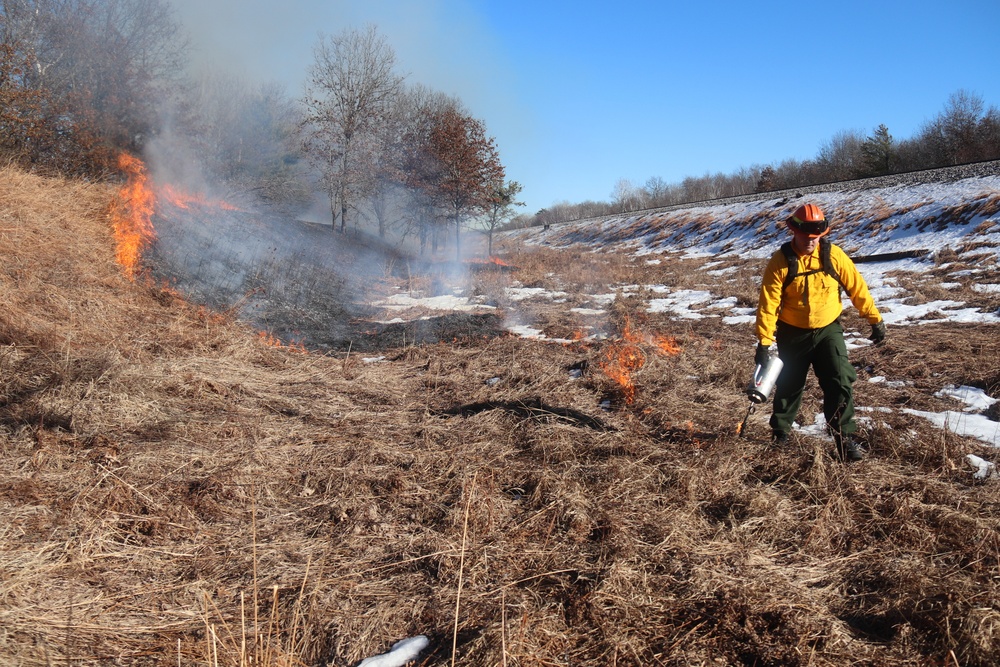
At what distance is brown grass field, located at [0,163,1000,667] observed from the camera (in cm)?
206

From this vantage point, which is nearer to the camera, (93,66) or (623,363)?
(623,363)

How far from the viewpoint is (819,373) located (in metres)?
3.63

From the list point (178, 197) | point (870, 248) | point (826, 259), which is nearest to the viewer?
point (826, 259)

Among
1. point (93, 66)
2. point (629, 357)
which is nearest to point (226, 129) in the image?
point (93, 66)

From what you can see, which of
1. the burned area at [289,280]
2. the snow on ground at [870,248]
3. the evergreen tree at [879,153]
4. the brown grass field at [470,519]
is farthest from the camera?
the evergreen tree at [879,153]

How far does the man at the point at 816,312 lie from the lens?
3.49 m

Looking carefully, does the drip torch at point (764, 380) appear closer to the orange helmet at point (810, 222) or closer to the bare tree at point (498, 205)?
the orange helmet at point (810, 222)

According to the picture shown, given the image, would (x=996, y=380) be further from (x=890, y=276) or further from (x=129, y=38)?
(x=129, y=38)

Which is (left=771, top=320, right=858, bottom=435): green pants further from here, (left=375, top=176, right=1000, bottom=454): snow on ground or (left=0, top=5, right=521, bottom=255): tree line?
(left=0, top=5, right=521, bottom=255): tree line

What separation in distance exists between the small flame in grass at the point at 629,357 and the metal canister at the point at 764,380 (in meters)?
1.49

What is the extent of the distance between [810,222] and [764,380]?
1.08 m

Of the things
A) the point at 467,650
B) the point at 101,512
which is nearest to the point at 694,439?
the point at 467,650

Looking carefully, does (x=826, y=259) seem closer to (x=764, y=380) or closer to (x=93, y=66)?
(x=764, y=380)

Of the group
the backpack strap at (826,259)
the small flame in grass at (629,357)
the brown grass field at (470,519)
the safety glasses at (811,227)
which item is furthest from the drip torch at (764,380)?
the small flame in grass at (629,357)
